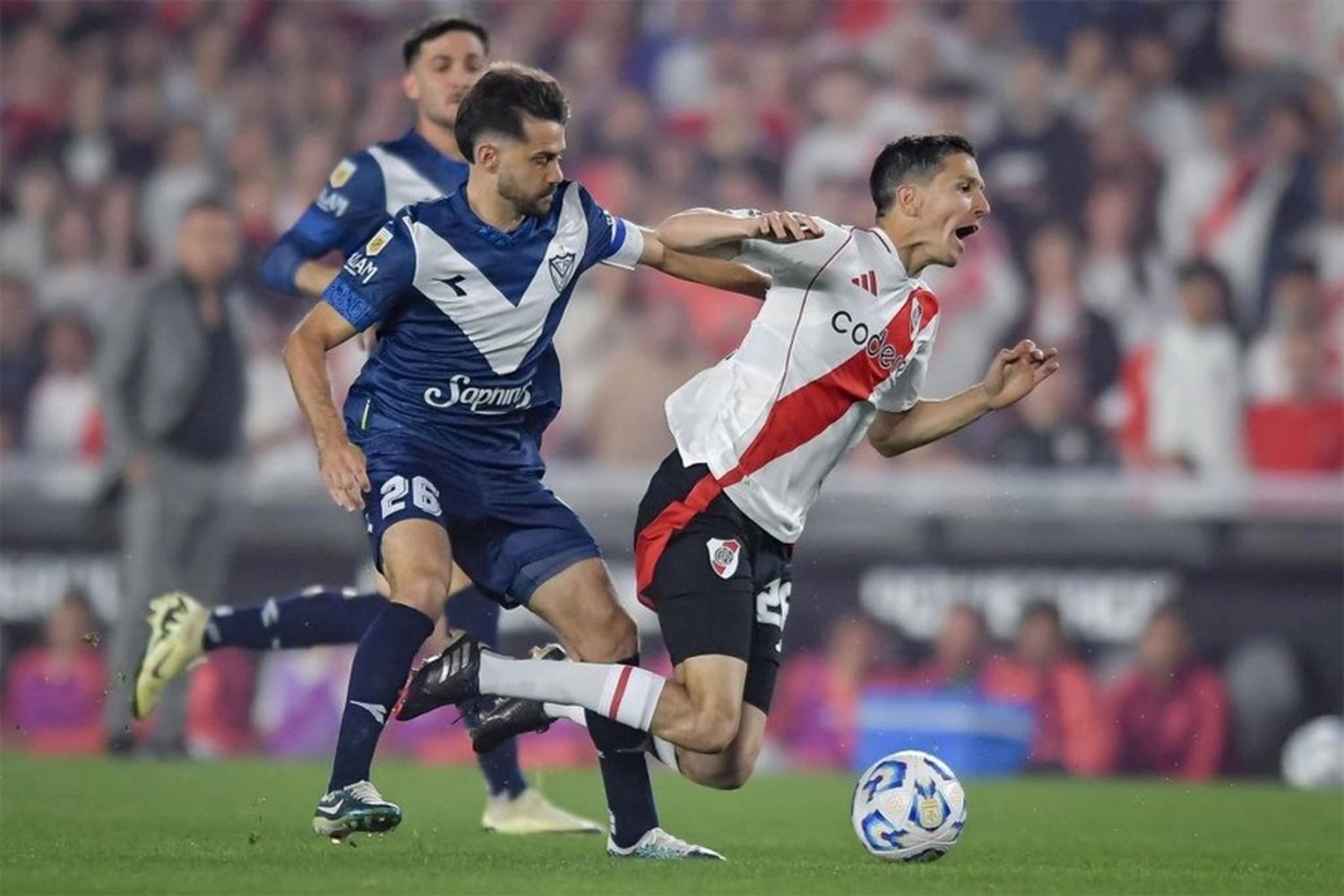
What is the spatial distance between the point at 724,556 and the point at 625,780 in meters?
0.77

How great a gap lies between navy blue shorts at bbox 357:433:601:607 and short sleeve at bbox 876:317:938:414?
1.08 meters

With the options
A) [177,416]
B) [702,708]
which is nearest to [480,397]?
[702,708]

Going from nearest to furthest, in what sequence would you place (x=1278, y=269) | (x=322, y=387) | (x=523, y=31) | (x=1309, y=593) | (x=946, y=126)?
(x=322, y=387) < (x=1309, y=593) < (x=1278, y=269) < (x=946, y=126) < (x=523, y=31)

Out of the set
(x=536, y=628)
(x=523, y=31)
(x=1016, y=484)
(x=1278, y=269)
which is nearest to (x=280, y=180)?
(x=523, y=31)

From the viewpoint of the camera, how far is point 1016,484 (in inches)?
484

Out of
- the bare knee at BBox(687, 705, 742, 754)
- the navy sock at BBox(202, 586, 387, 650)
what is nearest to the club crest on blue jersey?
the bare knee at BBox(687, 705, 742, 754)

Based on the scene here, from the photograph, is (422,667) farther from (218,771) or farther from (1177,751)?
(1177,751)

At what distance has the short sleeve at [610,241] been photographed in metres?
6.73

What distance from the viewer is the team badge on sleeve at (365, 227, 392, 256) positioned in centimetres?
643

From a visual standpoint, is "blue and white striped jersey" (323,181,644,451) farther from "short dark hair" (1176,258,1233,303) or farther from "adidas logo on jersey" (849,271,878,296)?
"short dark hair" (1176,258,1233,303)

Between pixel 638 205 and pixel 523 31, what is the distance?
78.2 inches

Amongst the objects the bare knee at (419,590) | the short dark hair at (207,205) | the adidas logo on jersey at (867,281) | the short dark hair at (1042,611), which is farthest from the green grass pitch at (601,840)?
the short dark hair at (207,205)

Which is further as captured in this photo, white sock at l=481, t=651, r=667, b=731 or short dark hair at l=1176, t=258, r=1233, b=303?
short dark hair at l=1176, t=258, r=1233, b=303

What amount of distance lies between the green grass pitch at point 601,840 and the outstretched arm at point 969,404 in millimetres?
1356
